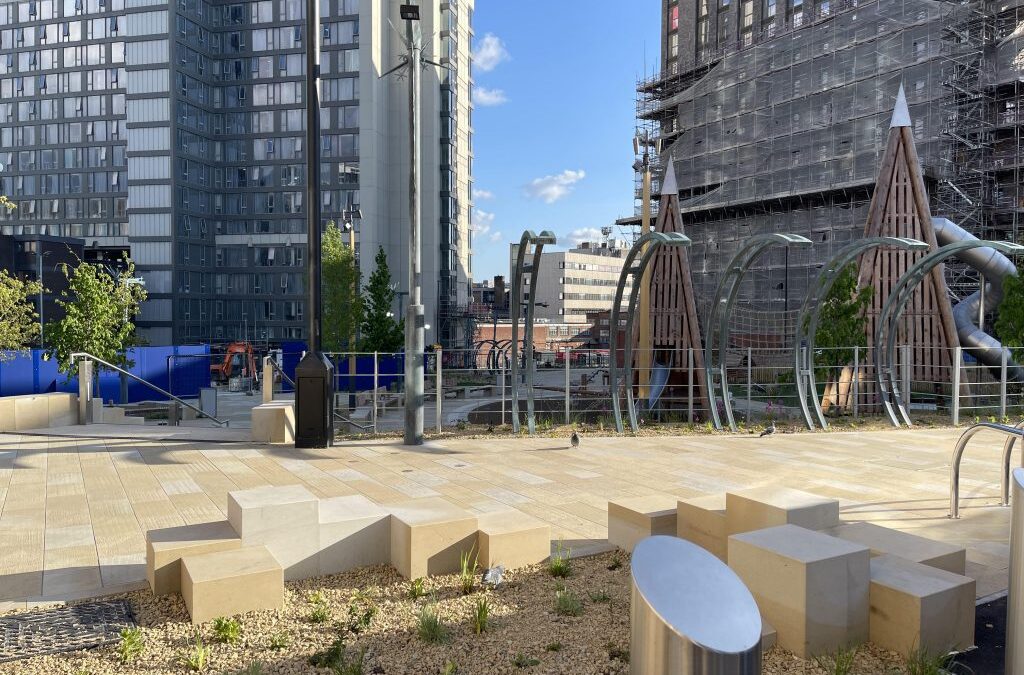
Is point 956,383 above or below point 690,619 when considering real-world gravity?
below

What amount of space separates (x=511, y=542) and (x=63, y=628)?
123 inches

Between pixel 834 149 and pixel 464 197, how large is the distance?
4176 cm

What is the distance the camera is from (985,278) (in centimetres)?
2827

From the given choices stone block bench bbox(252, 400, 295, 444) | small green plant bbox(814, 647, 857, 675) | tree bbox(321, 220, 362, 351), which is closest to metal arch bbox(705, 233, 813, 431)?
stone block bench bbox(252, 400, 295, 444)

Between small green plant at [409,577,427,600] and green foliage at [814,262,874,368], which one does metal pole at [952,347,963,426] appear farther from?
small green plant at [409,577,427,600]

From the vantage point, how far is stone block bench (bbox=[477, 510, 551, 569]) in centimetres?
609

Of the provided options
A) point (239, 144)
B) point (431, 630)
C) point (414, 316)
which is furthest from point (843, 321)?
point (239, 144)

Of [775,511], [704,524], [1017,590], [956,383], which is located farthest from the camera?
[956,383]

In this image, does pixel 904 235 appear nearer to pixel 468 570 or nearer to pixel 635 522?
pixel 635 522

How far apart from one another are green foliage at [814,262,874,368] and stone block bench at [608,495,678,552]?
1567 cm

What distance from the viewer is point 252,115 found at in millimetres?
69188

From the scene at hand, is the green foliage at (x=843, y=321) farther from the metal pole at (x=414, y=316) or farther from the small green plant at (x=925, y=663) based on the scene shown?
the small green plant at (x=925, y=663)

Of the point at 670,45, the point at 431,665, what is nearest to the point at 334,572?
the point at 431,665

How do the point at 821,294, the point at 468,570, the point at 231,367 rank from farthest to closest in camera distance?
1. the point at 231,367
2. the point at 821,294
3. the point at 468,570
